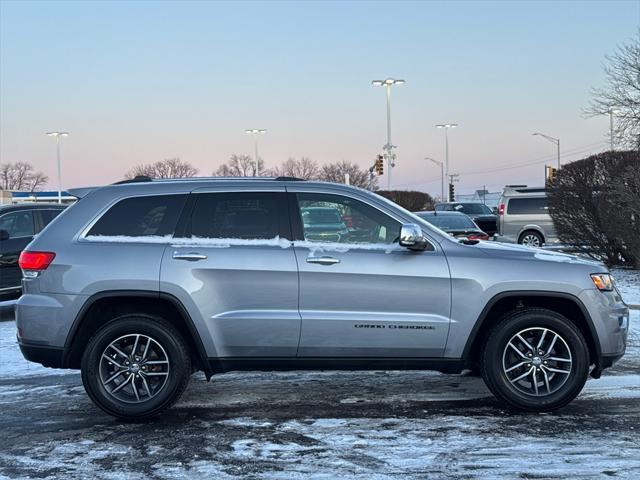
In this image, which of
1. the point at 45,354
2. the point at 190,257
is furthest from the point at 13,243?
the point at 190,257

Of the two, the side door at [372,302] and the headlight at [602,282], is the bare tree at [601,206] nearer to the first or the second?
the headlight at [602,282]

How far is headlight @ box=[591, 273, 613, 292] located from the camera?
516 centimetres

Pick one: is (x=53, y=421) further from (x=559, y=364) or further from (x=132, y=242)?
(x=559, y=364)

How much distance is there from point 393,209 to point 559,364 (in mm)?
1827

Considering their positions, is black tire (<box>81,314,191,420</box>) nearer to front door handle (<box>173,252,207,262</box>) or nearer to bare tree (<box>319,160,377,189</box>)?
front door handle (<box>173,252,207,262</box>)

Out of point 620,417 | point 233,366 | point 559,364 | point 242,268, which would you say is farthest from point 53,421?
point 620,417

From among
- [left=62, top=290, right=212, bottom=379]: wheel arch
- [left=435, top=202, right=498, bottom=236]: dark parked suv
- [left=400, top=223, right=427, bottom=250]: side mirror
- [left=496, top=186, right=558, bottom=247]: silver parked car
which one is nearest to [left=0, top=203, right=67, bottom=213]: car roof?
[left=62, top=290, right=212, bottom=379]: wheel arch

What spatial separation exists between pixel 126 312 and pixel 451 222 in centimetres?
1129

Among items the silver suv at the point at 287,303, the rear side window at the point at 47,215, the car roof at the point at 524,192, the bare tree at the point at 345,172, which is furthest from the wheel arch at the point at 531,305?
the bare tree at the point at 345,172

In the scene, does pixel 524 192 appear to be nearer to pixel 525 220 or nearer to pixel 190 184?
pixel 525 220

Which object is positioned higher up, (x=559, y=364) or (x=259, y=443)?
(x=559, y=364)

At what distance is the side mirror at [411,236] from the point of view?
4.89 metres

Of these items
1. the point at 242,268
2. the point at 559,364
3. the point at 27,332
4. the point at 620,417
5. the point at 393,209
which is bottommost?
the point at 620,417

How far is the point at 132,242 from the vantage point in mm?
5113
